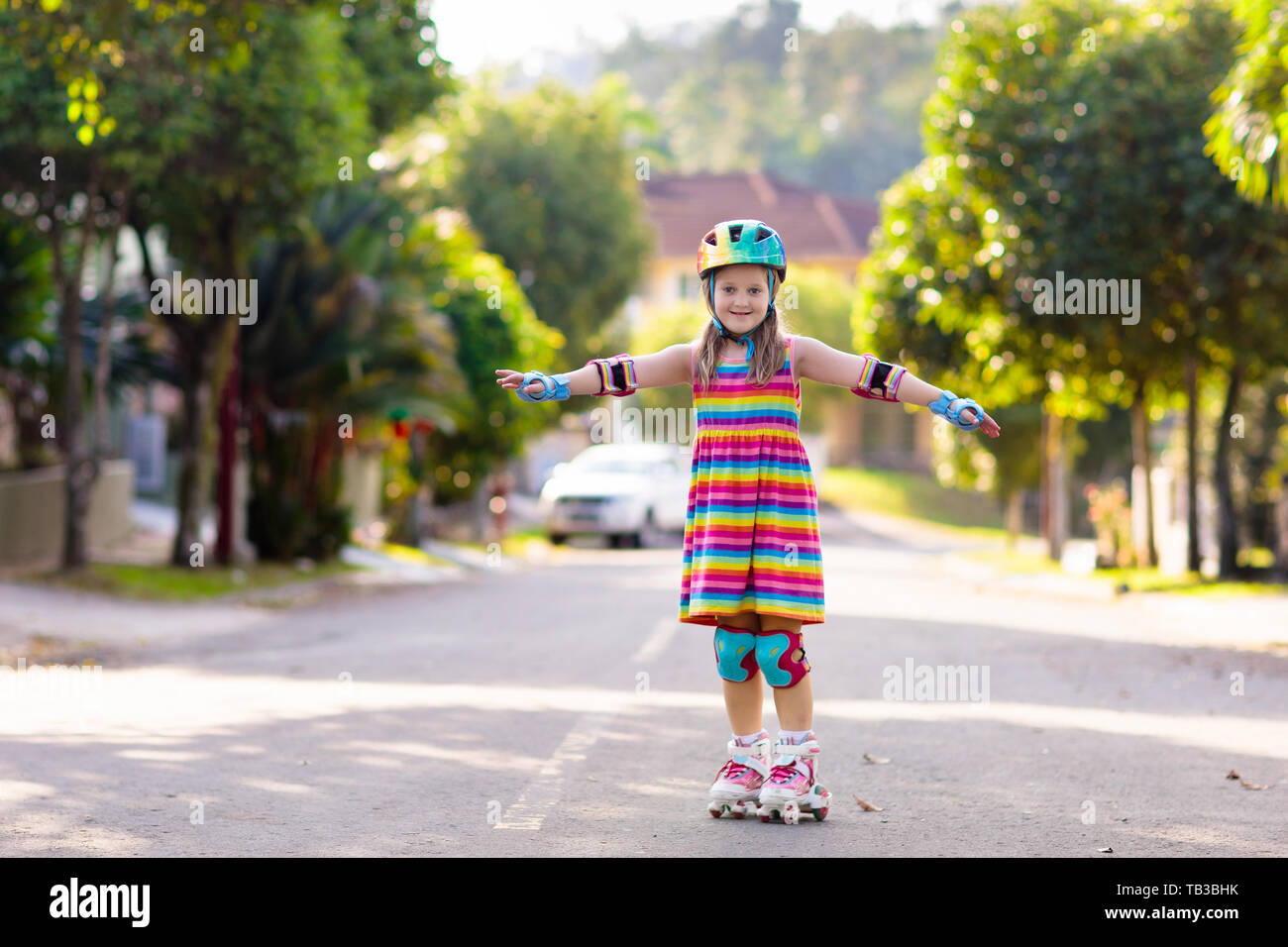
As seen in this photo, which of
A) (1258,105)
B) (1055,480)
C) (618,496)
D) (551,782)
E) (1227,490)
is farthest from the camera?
(618,496)

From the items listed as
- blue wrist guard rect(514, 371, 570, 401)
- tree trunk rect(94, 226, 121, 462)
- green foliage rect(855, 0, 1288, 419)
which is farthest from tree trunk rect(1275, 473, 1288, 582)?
Answer: blue wrist guard rect(514, 371, 570, 401)

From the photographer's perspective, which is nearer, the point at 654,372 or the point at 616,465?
the point at 654,372

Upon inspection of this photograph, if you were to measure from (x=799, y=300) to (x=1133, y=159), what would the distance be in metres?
35.1

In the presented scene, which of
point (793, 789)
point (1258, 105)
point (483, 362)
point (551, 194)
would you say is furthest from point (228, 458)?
point (551, 194)

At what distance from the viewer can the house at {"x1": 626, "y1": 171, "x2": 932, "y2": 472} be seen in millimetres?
60062

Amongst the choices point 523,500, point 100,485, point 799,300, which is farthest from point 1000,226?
point 799,300

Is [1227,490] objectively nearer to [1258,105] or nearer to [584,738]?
[1258,105]

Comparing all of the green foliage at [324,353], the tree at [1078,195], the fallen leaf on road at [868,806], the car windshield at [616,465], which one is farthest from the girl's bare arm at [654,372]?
the car windshield at [616,465]

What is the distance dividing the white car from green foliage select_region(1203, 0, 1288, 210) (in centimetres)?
1897

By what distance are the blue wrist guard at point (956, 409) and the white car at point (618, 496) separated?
2435 centimetres

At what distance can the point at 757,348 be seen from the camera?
19.6ft

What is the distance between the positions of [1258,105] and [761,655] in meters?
7.24

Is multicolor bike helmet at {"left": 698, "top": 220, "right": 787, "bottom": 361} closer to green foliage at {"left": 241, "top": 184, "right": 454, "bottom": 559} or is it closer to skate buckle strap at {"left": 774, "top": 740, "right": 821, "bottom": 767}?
skate buckle strap at {"left": 774, "top": 740, "right": 821, "bottom": 767}

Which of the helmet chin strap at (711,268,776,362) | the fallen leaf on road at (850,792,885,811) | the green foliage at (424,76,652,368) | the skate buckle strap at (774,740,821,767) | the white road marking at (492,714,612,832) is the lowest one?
the fallen leaf on road at (850,792,885,811)
